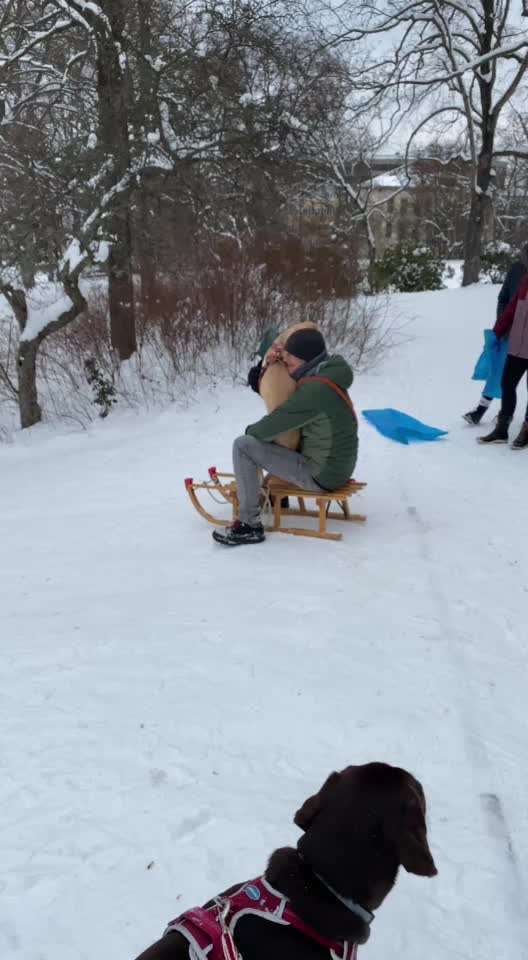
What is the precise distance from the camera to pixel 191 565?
14.0 ft

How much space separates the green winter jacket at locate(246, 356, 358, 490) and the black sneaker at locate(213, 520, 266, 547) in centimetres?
52

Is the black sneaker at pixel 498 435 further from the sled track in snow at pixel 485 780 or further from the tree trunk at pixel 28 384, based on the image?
the tree trunk at pixel 28 384

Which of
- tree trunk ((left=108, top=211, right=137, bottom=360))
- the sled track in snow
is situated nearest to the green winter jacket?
the sled track in snow

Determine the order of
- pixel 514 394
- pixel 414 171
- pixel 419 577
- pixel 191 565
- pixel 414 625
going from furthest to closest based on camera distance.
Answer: pixel 414 171
pixel 514 394
pixel 191 565
pixel 419 577
pixel 414 625

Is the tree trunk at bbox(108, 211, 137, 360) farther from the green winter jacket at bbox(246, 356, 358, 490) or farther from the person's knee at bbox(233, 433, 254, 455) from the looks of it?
the green winter jacket at bbox(246, 356, 358, 490)

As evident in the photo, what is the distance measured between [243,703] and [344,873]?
4.87 ft

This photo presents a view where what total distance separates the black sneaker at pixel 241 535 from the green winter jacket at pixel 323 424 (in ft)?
1.69

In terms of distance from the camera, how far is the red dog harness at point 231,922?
1.30 m

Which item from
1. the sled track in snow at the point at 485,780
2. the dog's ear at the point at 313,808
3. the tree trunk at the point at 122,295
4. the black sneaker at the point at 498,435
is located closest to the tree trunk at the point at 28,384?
the tree trunk at the point at 122,295

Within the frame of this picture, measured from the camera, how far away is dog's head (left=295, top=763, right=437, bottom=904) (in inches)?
53.6

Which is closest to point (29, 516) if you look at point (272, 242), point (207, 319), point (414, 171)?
point (207, 319)

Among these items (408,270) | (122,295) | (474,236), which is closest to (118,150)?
(122,295)

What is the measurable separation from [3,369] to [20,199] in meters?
2.49

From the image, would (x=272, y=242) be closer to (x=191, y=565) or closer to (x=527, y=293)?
(x=527, y=293)
